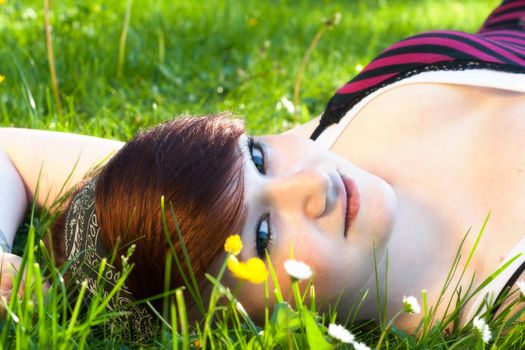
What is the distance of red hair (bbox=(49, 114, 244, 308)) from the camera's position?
1663mm

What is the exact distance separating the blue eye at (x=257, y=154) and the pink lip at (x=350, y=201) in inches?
7.6

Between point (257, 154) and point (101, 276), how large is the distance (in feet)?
1.62

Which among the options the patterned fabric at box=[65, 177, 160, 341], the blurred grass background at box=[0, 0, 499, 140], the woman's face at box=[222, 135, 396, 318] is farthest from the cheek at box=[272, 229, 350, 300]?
the blurred grass background at box=[0, 0, 499, 140]

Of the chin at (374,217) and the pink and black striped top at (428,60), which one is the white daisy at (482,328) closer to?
the chin at (374,217)

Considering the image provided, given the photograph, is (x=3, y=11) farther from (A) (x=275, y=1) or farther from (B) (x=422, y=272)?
(B) (x=422, y=272)

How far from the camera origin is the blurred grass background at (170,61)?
118 inches

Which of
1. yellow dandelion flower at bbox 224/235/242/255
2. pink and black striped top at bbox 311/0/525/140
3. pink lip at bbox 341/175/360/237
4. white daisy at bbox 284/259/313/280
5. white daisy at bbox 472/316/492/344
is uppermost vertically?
pink and black striped top at bbox 311/0/525/140

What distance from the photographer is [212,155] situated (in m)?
1.76

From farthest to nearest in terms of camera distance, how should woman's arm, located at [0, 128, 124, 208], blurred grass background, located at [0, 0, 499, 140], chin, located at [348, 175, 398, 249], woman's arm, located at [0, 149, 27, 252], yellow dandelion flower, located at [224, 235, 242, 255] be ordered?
blurred grass background, located at [0, 0, 499, 140] → woman's arm, located at [0, 128, 124, 208] → woman's arm, located at [0, 149, 27, 252] → chin, located at [348, 175, 398, 249] → yellow dandelion flower, located at [224, 235, 242, 255]

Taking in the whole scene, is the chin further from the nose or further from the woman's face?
the nose

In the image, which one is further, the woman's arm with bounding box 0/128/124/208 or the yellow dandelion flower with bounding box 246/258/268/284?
the woman's arm with bounding box 0/128/124/208

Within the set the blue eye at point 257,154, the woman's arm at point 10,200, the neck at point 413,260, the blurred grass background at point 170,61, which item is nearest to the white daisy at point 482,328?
the neck at point 413,260

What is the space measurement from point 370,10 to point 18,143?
345 centimetres

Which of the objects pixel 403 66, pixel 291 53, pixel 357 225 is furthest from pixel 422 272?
pixel 291 53
